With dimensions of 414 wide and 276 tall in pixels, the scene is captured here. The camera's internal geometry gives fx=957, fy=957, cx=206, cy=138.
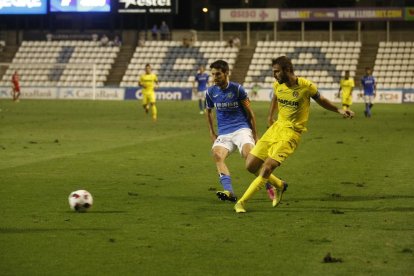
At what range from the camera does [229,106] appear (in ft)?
44.6

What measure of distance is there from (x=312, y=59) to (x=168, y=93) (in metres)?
10.3

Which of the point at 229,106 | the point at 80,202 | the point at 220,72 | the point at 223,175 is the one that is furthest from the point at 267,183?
the point at 80,202

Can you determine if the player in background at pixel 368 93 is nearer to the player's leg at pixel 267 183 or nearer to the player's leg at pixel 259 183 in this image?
the player's leg at pixel 267 183

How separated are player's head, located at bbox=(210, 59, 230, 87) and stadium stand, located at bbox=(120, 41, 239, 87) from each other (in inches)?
1905

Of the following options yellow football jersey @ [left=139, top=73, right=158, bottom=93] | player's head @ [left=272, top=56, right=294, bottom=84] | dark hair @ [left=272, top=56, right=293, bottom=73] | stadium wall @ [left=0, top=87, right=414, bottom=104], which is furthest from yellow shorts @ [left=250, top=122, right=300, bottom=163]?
stadium wall @ [left=0, top=87, right=414, bottom=104]

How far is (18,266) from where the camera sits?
28.4 feet

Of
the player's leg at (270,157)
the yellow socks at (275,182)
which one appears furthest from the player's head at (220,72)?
the yellow socks at (275,182)

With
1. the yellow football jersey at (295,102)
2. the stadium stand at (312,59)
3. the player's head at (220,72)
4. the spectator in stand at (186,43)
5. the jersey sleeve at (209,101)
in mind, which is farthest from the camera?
the spectator in stand at (186,43)

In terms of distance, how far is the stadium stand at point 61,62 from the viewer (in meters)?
64.5

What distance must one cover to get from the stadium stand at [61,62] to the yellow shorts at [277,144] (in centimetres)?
5123

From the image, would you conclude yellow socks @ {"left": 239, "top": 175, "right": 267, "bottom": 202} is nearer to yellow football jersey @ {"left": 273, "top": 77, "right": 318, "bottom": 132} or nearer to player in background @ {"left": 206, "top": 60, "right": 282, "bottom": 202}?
yellow football jersey @ {"left": 273, "top": 77, "right": 318, "bottom": 132}

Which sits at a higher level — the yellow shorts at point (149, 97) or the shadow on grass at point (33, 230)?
the shadow on grass at point (33, 230)

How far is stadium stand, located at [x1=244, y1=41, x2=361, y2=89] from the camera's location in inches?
2391

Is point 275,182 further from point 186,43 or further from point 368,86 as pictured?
point 186,43
